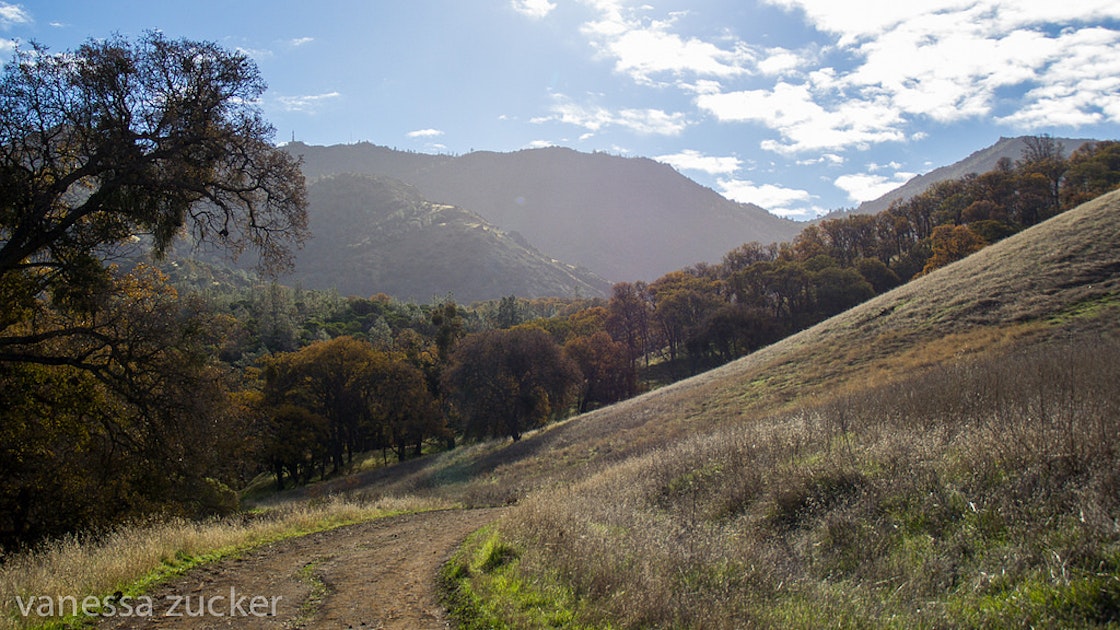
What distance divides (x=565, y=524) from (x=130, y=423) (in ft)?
32.6

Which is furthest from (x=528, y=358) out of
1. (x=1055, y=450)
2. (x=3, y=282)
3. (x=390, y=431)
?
(x=1055, y=450)

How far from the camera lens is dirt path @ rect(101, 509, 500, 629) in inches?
286

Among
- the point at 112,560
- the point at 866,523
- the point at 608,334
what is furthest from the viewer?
the point at 608,334

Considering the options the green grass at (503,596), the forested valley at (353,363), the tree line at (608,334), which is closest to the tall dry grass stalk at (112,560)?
the forested valley at (353,363)

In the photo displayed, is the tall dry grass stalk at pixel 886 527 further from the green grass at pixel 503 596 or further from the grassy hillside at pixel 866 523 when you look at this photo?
the green grass at pixel 503 596

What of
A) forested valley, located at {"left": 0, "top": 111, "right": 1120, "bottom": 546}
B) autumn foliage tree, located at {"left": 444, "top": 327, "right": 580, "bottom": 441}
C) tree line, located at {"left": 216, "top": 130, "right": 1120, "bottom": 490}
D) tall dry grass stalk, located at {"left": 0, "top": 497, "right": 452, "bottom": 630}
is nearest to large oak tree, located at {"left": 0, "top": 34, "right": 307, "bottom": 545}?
forested valley, located at {"left": 0, "top": 111, "right": 1120, "bottom": 546}

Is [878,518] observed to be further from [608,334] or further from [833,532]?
[608,334]

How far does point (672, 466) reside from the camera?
13.0m

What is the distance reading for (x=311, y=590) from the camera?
880 centimetres

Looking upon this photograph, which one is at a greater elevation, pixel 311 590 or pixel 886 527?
pixel 886 527

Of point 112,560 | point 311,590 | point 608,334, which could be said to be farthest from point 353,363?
point 311,590

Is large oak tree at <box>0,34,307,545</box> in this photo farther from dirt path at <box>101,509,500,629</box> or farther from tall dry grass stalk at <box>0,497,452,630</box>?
dirt path at <box>101,509,500,629</box>

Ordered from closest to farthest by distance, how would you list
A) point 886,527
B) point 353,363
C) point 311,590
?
point 886,527 → point 311,590 → point 353,363

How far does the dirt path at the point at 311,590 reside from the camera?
726 centimetres
